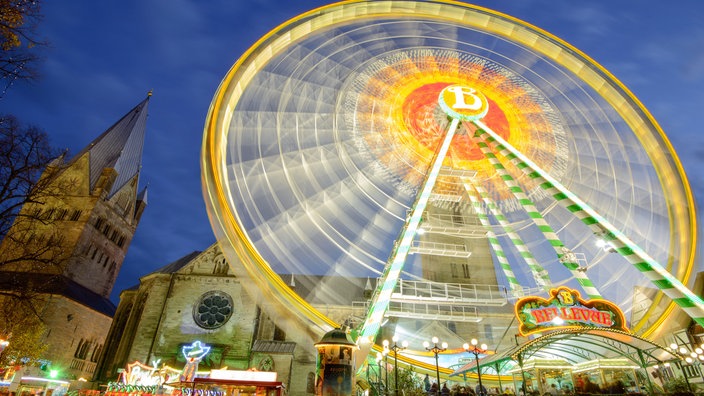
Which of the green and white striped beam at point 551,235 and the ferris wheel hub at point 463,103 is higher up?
the ferris wheel hub at point 463,103

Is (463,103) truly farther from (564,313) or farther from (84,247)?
(84,247)

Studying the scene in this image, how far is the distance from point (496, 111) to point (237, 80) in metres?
10.8

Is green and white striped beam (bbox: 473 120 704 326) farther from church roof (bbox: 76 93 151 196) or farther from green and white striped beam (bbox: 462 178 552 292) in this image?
church roof (bbox: 76 93 151 196)

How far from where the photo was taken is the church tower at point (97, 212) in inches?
1326

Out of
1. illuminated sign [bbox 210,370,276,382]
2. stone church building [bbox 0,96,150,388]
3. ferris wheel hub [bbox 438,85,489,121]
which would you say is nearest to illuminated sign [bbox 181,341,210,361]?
illuminated sign [bbox 210,370,276,382]

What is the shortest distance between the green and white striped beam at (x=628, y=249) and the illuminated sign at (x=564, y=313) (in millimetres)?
1614

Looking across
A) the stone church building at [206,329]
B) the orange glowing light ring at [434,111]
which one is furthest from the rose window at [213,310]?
the orange glowing light ring at [434,111]

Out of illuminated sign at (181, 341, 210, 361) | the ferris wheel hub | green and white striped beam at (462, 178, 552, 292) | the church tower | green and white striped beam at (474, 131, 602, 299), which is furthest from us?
the church tower

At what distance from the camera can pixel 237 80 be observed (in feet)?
35.6

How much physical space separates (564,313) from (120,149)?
172 feet

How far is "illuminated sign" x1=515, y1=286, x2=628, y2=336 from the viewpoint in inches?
421

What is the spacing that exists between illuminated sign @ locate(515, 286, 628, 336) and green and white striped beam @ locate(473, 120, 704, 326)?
161 cm

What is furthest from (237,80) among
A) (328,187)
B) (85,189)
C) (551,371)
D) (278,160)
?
(85,189)

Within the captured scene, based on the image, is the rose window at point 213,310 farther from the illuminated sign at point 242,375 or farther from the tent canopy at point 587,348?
the illuminated sign at point 242,375
